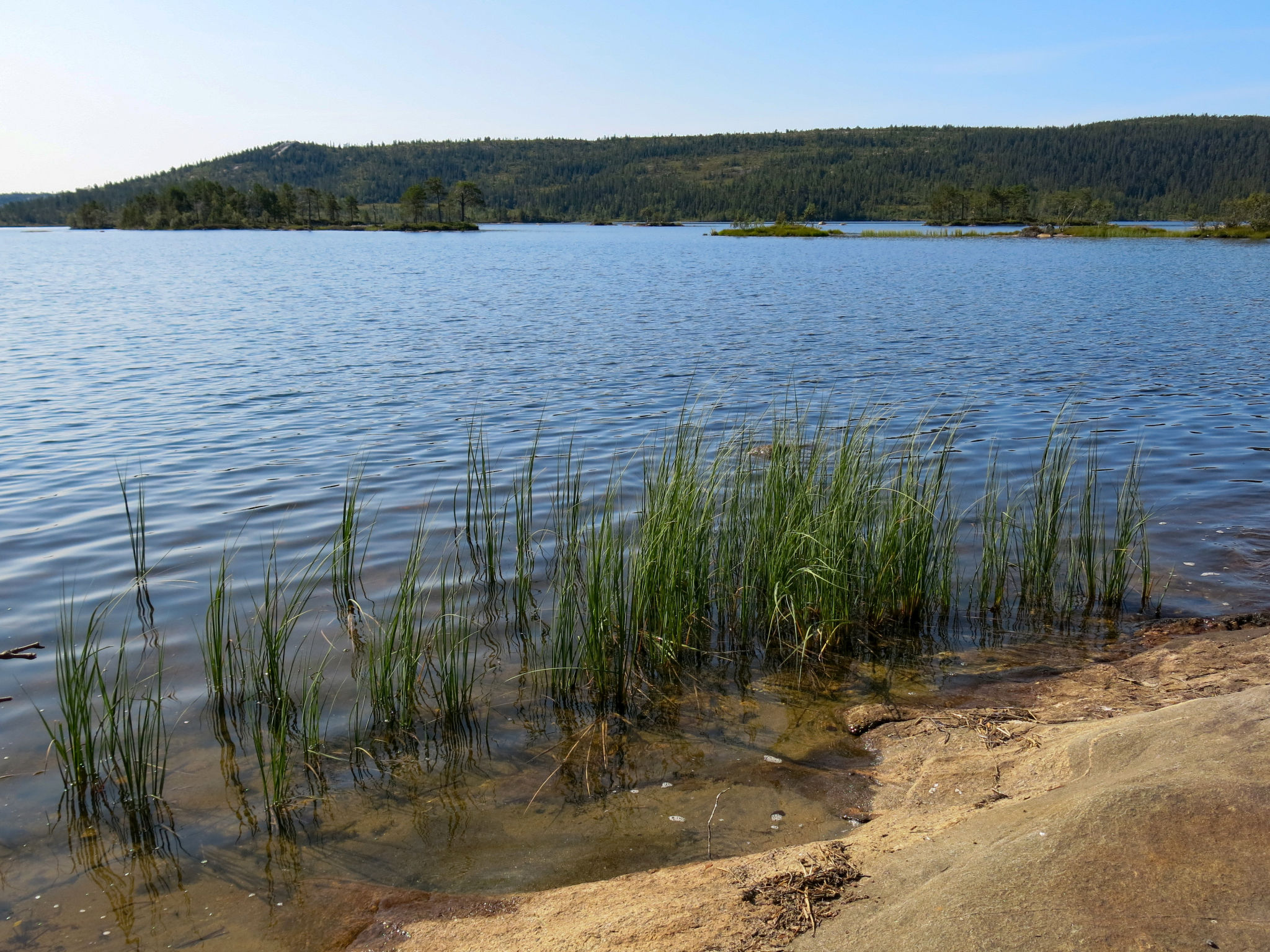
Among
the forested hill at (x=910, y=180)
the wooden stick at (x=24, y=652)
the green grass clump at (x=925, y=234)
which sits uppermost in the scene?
the forested hill at (x=910, y=180)

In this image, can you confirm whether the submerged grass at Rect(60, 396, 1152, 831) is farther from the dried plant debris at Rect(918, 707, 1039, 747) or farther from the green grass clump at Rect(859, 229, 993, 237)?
the green grass clump at Rect(859, 229, 993, 237)

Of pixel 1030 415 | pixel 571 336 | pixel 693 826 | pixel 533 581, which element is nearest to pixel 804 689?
pixel 693 826

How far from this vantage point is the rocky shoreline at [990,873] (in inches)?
96.1

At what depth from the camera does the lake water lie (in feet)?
12.2

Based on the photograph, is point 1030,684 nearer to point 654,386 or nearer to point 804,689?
point 804,689

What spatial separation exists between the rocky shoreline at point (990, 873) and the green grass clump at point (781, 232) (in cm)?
8124

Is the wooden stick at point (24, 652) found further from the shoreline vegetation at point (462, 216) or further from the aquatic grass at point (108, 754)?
the shoreline vegetation at point (462, 216)

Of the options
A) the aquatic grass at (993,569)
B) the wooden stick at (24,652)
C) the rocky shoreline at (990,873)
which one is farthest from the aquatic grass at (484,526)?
the aquatic grass at (993,569)

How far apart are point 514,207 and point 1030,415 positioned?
6999 inches

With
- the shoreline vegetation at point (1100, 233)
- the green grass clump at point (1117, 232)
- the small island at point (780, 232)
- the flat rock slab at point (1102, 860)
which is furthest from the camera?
the small island at point (780, 232)

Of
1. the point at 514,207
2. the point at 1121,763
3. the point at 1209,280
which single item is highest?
the point at 514,207

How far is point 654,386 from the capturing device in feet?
46.7

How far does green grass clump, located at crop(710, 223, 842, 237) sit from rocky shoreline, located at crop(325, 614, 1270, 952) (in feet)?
267

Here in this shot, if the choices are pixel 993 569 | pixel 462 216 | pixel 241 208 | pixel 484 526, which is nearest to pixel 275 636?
pixel 484 526
